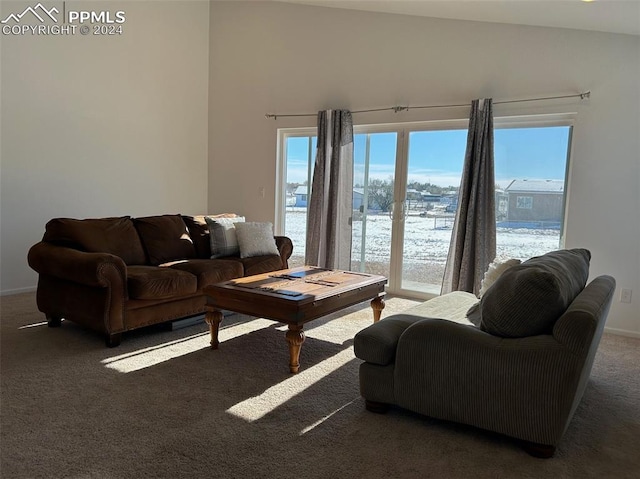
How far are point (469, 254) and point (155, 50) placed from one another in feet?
14.6

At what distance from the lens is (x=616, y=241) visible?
4031mm

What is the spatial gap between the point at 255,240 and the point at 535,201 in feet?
8.90

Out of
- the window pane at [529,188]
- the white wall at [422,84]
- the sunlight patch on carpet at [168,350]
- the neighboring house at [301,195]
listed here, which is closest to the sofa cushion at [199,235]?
the sunlight patch on carpet at [168,350]

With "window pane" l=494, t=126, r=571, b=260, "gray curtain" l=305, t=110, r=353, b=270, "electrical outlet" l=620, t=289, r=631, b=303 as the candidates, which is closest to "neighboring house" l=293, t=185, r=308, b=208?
"gray curtain" l=305, t=110, r=353, b=270

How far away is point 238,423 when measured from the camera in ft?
7.63

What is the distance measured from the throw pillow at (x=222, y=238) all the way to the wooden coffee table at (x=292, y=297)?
35.1 inches

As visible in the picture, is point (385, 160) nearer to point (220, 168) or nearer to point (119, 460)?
point (220, 168)

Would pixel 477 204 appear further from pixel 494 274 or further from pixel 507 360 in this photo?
pixel 507 360

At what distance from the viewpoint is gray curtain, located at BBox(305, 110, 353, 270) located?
17.7 feet

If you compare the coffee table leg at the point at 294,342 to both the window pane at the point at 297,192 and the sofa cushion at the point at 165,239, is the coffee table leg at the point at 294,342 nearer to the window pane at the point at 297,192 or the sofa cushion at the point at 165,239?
the sofa cushion at the point at 165,239

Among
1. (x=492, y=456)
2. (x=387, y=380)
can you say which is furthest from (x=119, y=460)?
(x=492, y=456)

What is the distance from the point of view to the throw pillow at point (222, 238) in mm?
4508

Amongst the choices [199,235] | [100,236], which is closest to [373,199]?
[199,235]

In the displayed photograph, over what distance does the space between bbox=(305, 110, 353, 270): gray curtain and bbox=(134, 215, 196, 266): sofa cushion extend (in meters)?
1.60
